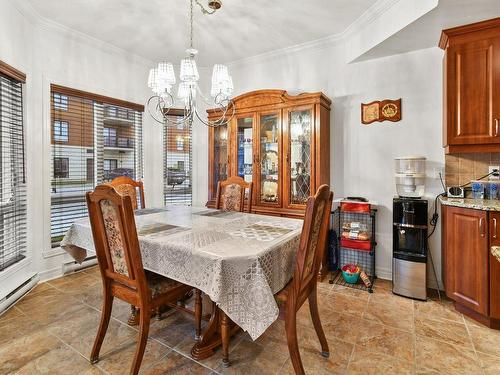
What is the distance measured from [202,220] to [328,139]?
1831mm

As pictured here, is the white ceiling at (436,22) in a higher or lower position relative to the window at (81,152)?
higher

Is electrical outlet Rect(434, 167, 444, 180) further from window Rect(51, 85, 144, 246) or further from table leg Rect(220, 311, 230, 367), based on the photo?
window Rect(51, 85, 144, 246)

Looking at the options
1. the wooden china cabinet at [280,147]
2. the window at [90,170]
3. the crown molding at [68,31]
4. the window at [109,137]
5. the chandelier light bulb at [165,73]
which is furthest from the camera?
the window at [109,137]

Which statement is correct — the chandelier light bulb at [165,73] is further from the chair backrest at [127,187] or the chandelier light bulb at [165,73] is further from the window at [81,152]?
the window at [81,152]

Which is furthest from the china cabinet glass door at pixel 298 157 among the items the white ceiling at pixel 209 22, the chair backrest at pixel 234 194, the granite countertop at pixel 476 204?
the granite countertop at pixel 476 204

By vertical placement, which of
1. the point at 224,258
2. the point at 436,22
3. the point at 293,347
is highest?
the point at 436,22

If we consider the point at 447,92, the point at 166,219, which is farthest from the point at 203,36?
the point at 447,92

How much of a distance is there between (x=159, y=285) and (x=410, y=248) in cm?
230

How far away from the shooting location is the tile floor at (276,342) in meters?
1.66

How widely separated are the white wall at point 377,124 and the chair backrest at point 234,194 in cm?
Result: 109

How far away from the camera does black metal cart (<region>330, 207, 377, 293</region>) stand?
288cm

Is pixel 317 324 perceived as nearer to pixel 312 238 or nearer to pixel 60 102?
pixel 312 238

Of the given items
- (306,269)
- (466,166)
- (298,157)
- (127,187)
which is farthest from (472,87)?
(127,187)

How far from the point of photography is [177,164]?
4.20 metres
